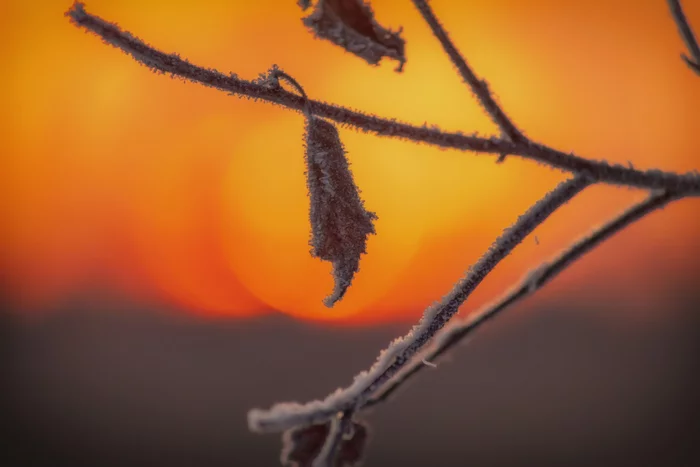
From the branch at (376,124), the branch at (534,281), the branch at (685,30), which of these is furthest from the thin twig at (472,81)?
the branch at (685,30)

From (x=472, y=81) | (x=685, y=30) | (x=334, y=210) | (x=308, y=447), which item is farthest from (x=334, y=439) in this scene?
(x=685, y=30)

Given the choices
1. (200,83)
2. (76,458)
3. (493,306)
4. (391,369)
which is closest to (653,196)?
(493,306)

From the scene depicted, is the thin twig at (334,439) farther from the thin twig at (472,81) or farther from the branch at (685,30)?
the branch at (685,30)

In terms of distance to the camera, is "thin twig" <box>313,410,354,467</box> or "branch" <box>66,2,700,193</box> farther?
"thin twig" <box>313,410,354,467</box>

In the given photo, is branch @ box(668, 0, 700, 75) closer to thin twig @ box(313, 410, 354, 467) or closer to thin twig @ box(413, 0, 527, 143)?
thin twig @ box(413, 0, 527, 143)

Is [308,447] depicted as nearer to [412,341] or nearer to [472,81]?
[412,341]

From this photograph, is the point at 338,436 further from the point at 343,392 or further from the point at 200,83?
the point at 200,83

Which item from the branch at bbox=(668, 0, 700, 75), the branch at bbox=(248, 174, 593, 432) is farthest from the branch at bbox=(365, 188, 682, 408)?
the branch at bbox=(668, 0, 700, 75)
